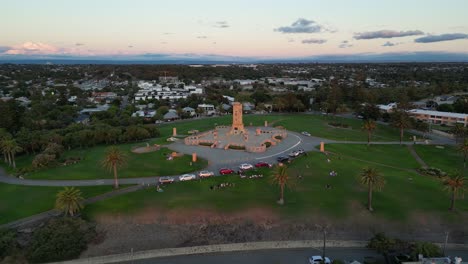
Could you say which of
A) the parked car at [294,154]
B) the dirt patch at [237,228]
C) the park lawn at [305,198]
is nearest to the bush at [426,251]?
the dirt patch at [237,228]

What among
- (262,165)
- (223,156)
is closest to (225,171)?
(262,165)

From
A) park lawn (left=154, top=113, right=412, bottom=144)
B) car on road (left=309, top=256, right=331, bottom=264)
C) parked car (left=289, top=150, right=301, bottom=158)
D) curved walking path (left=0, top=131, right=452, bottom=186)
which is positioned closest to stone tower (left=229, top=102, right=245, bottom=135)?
park lawn (left=154, top=113, right=412, bottom=144)

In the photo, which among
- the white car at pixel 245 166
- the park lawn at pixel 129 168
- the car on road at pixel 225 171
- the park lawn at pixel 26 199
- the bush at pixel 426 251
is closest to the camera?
the bush at pixel 426 251

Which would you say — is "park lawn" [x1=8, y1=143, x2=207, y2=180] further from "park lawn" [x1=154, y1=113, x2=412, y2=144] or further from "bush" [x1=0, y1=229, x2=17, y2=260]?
"bush" [x1=0, y1=229, x2=17, y2=260]

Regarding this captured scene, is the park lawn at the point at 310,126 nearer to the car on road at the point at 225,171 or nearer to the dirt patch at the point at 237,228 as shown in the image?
the car on road at the point at 225,171

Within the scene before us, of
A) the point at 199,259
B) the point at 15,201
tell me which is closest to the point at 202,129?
the point at 15,201

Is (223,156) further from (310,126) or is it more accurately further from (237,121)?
(310,126)
